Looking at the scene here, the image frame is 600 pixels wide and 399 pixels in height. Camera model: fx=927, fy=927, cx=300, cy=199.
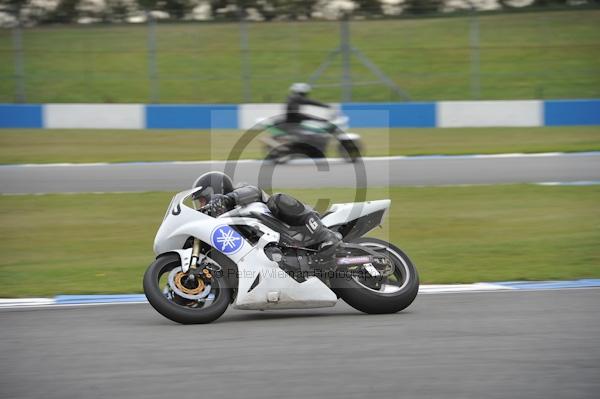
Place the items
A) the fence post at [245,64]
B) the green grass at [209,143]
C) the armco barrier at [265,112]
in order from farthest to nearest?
1. the fence post at [245,64]
2. the armco barrier at [265,112]
3. the green grass at [209,143]

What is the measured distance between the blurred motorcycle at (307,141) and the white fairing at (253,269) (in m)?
9.35

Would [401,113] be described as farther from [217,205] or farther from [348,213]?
[217,205]

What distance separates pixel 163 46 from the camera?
21922mm

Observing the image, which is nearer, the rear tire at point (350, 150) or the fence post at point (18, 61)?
the rear tire at point (350, 150)

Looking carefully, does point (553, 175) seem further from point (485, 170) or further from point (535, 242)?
point (535, 242)

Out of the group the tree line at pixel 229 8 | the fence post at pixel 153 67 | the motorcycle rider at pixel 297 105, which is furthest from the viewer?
the tree line at pixel 229 8

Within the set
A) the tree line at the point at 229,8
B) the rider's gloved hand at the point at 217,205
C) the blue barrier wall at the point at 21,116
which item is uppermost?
the tree line at the point at 229,8

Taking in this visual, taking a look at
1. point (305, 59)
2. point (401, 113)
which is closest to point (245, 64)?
point (305, 59)

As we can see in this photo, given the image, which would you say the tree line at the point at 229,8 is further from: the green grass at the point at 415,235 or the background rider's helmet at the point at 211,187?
the background rider's helmet at the point at 211,187

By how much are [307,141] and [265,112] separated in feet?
13.2

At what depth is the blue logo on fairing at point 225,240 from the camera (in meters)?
5.77

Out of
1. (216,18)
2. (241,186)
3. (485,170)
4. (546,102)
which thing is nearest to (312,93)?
(216,18)

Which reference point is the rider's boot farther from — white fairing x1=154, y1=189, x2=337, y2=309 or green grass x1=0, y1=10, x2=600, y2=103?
green grass x1=0, y1=10, x2=600, y2=103

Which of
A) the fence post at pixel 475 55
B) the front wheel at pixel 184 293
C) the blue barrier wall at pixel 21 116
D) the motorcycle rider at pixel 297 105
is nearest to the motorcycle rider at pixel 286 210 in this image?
the front wheel at pixel 184 293
